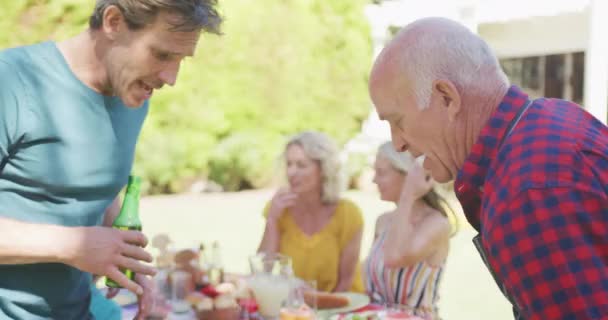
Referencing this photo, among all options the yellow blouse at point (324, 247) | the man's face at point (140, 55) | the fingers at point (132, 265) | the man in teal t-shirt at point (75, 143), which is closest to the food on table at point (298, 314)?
the man in teal t-shirt at point (75, 143)

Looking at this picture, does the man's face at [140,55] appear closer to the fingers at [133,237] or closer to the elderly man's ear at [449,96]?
the fingers at [133,237]

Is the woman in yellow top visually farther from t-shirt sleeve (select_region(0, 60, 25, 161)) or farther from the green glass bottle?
t-shirt sleeve (select_region(0, 60, 25, 161))

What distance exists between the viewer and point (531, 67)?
1535 centimetres

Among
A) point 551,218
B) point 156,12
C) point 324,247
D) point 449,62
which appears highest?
point 156,12

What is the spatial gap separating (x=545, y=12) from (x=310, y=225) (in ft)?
28.3

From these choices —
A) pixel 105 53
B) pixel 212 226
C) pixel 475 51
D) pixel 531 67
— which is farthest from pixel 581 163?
pixel 531 67

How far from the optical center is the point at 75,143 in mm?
1549

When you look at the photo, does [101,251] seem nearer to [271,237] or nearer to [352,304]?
[352,304]

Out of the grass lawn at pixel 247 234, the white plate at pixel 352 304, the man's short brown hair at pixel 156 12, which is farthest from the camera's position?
the grass lawn at pixel 247 234

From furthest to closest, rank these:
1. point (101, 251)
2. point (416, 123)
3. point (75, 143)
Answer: point (75, 143)
point (101, 251)
point (416, 123)

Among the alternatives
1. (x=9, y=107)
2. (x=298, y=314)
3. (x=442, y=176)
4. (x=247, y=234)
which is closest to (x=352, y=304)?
(x=298, y=314)

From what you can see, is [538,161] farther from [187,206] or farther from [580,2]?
[580,2]

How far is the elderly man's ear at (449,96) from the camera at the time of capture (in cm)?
116

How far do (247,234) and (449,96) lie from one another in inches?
302
